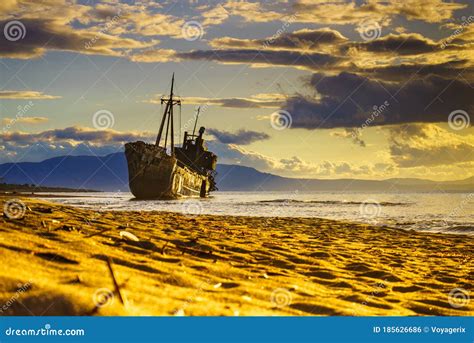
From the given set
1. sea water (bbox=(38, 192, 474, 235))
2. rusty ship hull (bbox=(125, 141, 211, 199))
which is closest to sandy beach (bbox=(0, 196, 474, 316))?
sea water (bbox=(38, 192, 474, 235))

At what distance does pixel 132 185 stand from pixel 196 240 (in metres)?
39.0

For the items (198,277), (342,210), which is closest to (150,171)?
(342,210)

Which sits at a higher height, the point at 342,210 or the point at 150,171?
the point at 150,171

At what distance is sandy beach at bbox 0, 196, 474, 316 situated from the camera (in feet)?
11.8

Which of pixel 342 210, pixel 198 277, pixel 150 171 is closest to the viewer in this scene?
pixel 198 277

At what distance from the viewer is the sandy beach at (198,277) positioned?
11.8 ft

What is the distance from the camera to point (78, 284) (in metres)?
3.82

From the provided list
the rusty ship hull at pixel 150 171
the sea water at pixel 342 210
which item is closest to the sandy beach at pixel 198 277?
the sea water at pixel 342 210

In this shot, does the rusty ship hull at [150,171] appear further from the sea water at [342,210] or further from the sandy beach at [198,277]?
the sandy beach at [198,277]

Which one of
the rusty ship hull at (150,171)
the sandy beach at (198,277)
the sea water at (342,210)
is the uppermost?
the rusty ship hull at (150,171)

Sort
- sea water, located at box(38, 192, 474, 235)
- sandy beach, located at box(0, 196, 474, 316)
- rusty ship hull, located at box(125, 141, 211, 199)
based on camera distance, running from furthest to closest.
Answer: rusty ship hull, located at box(125, 141, 211, 199), sea water, located at box(38, 192, 474, 235), sandy beach, located at box(0, 196, 474, 316)

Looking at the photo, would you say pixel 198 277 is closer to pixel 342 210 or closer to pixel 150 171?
pixel 342 210

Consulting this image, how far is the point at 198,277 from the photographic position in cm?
491

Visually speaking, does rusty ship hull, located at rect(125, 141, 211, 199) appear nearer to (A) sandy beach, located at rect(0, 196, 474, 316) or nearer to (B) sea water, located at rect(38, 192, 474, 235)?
(B) sea water, located at rect(38, 192, 474, 235)
